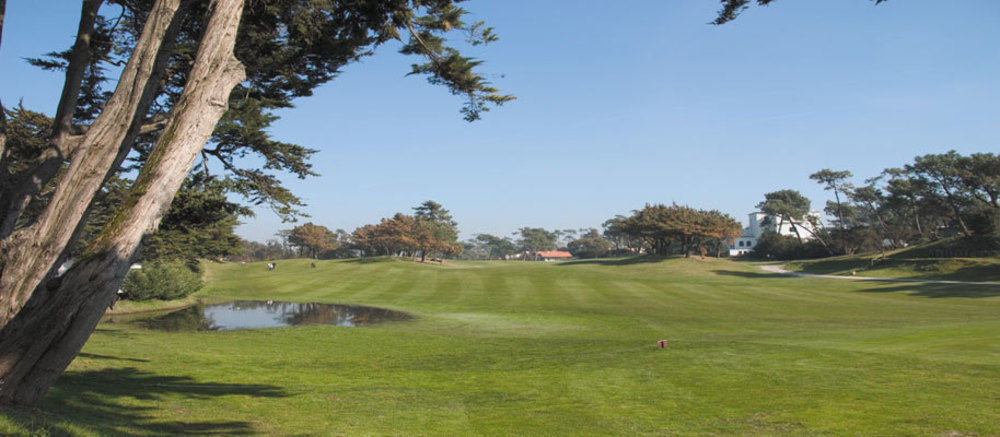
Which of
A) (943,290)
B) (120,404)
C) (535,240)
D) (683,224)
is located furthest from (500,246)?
(120,404)

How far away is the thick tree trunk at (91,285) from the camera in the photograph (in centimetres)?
452

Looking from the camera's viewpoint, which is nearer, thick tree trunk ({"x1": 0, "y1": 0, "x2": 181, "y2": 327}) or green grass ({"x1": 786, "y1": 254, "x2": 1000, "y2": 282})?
thick tree trunk ({"x1": 0, "y1": 0, "x2": 181, "y2": 327})

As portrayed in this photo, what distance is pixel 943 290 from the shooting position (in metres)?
33.8

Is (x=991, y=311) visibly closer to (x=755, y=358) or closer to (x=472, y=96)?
(x=755, y=358)

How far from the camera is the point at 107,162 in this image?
243 inches

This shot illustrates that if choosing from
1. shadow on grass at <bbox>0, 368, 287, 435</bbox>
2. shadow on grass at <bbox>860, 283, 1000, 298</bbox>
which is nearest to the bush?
shadow on grass at <bbox>0, 368, 287, 435</bbox>

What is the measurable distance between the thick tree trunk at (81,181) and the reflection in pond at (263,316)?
60.3 feet

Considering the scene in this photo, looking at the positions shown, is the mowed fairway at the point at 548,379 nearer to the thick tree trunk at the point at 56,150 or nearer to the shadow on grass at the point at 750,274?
the thick tree trunk at the point at 56,150

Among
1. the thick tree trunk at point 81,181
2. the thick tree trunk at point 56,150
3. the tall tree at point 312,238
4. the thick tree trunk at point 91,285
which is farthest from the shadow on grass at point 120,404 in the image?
the tall tree at point 312,238

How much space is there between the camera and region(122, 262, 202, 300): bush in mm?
28797

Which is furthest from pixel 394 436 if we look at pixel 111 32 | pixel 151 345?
pixel 151 345

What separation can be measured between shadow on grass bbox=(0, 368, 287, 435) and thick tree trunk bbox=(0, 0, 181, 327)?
120 centimetres

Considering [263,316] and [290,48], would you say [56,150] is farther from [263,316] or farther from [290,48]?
[263,316]

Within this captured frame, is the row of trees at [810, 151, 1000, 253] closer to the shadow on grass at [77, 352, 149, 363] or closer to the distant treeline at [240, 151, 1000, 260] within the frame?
the distant treeline at [240, 151, 1000, 260]
